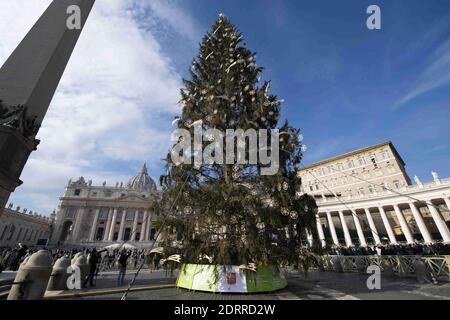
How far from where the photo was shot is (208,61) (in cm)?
1197

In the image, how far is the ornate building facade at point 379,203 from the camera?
37.4 metres

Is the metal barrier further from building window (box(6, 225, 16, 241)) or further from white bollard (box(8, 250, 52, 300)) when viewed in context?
building window (box(6, 225, 16, 241))

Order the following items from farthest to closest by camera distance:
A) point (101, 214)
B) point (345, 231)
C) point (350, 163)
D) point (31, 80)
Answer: point (101, 214) → point (350, 163) → point (345, 231) → point (31, 80)

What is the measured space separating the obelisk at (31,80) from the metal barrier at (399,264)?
17740 millimetres

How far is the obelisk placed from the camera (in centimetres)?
623

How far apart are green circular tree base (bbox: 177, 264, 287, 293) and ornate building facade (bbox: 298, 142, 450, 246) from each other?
2813 cm

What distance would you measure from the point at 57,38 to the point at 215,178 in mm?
8148

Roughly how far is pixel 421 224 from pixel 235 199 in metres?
47.1

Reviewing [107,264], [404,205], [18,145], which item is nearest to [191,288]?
[18,145]

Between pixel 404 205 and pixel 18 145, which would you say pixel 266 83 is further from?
pixel 404 205

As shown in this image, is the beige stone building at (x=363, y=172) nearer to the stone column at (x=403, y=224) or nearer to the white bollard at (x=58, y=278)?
the stone column at (x=403, y=224)

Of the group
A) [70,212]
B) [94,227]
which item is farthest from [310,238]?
[70,212]

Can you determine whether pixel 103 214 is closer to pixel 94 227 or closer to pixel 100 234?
pixel 94 227

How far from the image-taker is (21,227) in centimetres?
6350
